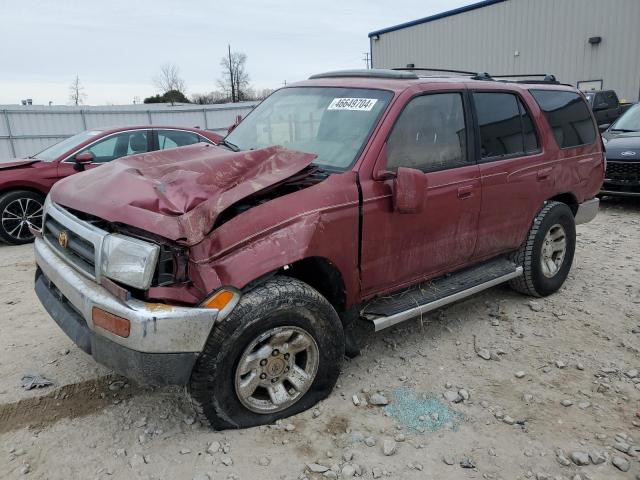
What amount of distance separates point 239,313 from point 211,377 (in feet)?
1.20

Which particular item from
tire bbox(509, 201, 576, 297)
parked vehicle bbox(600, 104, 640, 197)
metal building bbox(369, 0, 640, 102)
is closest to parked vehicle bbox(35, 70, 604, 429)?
tire bbox(509, 201, 576, 297)

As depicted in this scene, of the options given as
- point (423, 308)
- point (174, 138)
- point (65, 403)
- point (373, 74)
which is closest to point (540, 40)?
point (174, 138)

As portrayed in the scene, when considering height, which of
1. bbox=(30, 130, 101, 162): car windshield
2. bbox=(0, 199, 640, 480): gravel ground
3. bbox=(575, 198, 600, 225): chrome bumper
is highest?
bbox=(30, 130, 101, 162): car windshield

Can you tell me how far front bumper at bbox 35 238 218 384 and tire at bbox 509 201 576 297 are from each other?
10.3ft

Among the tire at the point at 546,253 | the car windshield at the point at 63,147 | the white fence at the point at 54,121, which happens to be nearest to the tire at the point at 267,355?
the tire at the point at 546,253

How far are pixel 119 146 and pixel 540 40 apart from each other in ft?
63.2

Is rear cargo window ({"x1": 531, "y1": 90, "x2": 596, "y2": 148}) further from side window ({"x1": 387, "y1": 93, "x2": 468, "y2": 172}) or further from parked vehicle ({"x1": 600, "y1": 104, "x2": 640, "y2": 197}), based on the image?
parked vehicle ({"x1": 600, "y1": 104, "x2": 640, "y2": 197})

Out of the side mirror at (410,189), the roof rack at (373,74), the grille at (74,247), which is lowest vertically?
the grille at (74,247)

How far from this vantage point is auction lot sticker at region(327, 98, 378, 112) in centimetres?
346

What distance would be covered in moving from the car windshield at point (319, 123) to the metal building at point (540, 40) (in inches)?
742

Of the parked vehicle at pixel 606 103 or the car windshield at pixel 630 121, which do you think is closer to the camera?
the car windshield at pixel 630 121

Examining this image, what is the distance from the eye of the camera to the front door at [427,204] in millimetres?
3252

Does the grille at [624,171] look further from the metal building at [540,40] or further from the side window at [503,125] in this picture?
the metal building at [540,40]

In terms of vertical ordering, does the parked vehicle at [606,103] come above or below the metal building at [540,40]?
below
